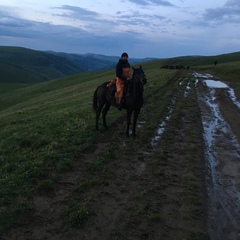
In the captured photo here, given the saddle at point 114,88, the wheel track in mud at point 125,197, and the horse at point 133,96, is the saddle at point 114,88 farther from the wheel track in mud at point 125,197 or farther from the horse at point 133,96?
the wheel track in mud at point 125,197

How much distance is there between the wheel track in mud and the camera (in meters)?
6.39

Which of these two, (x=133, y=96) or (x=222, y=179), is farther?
(x=133, y=96)

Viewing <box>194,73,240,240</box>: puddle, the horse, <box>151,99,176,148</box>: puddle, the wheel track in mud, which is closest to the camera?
the wheel track in mud

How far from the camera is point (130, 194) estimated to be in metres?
8.17

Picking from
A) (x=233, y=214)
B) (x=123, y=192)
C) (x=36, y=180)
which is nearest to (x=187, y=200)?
(x=233, y=214)

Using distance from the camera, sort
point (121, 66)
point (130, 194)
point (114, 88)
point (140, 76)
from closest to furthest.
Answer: point (130, 194)
point (140, 76)
point (121, 66)
point (114, 88)

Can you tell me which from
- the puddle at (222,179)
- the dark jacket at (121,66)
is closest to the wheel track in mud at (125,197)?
the puddle at (222,179)

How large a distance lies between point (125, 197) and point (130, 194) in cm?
23

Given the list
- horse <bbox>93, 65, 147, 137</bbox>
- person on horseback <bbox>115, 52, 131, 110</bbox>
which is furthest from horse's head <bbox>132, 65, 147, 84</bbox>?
person on horseback <bbox>115, 52, 131, 110</bbox>

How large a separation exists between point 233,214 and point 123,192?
2823 millimetres

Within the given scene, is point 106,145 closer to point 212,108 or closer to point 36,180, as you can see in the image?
point 36,180

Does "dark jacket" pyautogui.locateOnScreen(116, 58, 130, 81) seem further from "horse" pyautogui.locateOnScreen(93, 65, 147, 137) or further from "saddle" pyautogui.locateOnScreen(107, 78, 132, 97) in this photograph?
"horse" pyautogui.locateOnScreen(93, 65, 147, 137)

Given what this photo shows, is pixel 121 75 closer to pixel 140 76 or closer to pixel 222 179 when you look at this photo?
pixel 140 76

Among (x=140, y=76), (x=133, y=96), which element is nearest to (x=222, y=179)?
(x=140, y=76)
